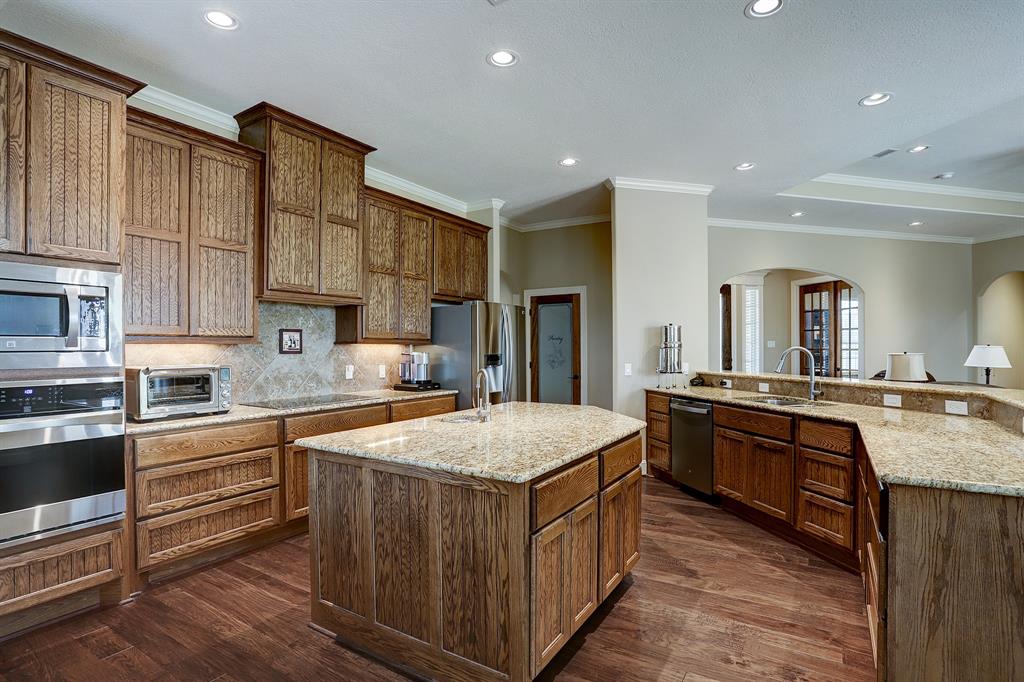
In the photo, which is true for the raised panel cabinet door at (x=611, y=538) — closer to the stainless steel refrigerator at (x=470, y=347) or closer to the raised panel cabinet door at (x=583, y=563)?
the raised panel cabinet door at (x=583, y=563)

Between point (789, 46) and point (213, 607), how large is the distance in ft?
13.5

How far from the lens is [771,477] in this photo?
11.4 feet

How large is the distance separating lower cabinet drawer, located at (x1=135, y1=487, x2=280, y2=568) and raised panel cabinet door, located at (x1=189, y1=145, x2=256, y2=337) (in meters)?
1.06

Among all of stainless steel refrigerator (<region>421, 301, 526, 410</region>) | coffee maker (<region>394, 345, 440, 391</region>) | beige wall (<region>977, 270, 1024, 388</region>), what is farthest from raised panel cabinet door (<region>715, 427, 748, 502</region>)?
beige wall (<region>977, 270, 1024, 388</region>)

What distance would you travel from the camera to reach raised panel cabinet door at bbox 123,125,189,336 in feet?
9.32

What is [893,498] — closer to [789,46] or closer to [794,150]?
[789,46]

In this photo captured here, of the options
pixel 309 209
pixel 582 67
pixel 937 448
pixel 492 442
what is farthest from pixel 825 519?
pixel 309 209

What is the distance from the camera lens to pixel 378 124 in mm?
3652

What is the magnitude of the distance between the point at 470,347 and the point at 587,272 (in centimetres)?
227

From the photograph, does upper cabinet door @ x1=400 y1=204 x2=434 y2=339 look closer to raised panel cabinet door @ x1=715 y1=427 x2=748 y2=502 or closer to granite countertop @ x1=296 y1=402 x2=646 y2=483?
granite countertop @ x1=296 y1=402 x2=646 y2=483

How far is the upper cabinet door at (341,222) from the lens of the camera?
3822 millimetres

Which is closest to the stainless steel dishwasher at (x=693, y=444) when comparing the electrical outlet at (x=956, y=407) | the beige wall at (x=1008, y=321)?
the electrical outlet at (x=956, y=407)

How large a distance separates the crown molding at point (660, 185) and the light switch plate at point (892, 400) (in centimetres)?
256

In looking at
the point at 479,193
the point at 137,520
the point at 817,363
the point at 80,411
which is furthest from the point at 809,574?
the point at 817,363
